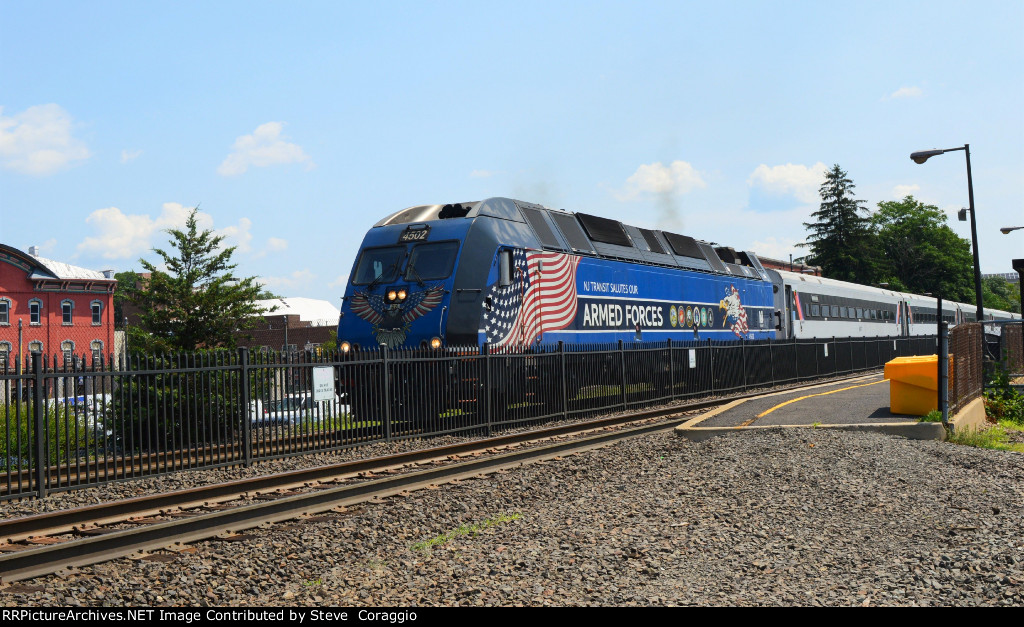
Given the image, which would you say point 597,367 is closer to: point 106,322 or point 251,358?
point 251,358

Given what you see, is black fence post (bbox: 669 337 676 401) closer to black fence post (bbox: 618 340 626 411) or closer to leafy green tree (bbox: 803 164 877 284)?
black fence post (bbox: 618 340 626 411)

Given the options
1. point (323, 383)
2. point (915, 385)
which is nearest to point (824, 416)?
point (915, 385)

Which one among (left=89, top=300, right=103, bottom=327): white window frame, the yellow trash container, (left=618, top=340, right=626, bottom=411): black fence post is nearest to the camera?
the yellow trash container

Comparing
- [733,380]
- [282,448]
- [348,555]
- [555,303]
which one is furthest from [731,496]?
[733,380]

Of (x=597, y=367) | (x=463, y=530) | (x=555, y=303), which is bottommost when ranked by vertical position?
(x=463, y=530)

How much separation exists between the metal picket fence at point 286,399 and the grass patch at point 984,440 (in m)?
7.57

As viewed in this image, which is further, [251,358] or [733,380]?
[733,380]

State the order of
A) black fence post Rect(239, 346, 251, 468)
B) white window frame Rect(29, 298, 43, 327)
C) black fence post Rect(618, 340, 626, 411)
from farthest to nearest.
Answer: white window frame Rect(29, 298, 43, 327) < black fence post Rect(618, 340, 626, 411) < black fence post Rect(239, 346, 251, 468)

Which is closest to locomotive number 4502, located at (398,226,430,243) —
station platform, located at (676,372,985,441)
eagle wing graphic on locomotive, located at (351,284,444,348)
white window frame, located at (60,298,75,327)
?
eagle wing graphic on locomotive, located at (351,284,444,348)

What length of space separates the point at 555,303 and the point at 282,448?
24.2 feet

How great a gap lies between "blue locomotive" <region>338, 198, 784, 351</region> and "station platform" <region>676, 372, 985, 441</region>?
3930 mm

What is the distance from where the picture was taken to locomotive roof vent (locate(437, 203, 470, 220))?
1739 cm

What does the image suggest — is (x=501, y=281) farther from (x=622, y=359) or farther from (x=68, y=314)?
(x=68, y=314)

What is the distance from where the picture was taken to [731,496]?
9219 millimetres
